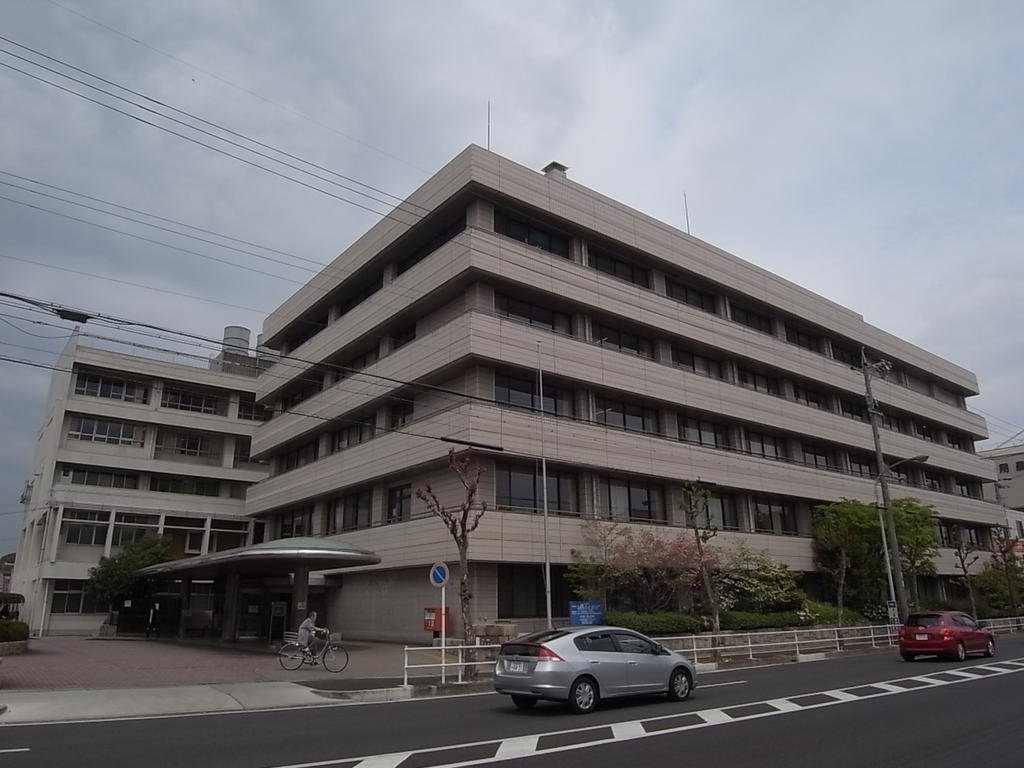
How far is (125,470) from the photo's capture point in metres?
52.6

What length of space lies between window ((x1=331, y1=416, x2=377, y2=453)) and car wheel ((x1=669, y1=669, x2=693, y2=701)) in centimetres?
2488

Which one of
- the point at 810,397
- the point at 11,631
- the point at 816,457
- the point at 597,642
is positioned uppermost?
the point at 810,397

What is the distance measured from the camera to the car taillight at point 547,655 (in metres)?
13.2

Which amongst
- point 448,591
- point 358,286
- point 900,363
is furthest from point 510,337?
point 900,363

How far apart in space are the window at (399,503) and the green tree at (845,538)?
23422 millimetres

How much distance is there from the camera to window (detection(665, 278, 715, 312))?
1641 inches

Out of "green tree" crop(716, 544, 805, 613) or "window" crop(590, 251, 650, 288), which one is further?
"window" crop(590, 251, 650, 288)

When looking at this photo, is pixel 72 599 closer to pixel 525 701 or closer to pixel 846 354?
pixel 525 701

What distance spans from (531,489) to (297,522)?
21468 mm

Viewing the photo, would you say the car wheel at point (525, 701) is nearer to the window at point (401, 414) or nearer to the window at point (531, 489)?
the window at point (531, 489)

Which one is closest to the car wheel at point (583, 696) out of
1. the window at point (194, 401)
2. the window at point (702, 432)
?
the window at point (702, 432)

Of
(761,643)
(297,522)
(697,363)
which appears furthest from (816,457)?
(297,522)

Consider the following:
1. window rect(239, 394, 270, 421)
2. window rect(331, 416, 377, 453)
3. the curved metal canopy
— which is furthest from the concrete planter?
window rect(239, 394, 270, 421)

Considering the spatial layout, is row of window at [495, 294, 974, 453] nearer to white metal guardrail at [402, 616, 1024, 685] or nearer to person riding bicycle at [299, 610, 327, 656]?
white metal guardrail at [402, 616, 1024, 685]
